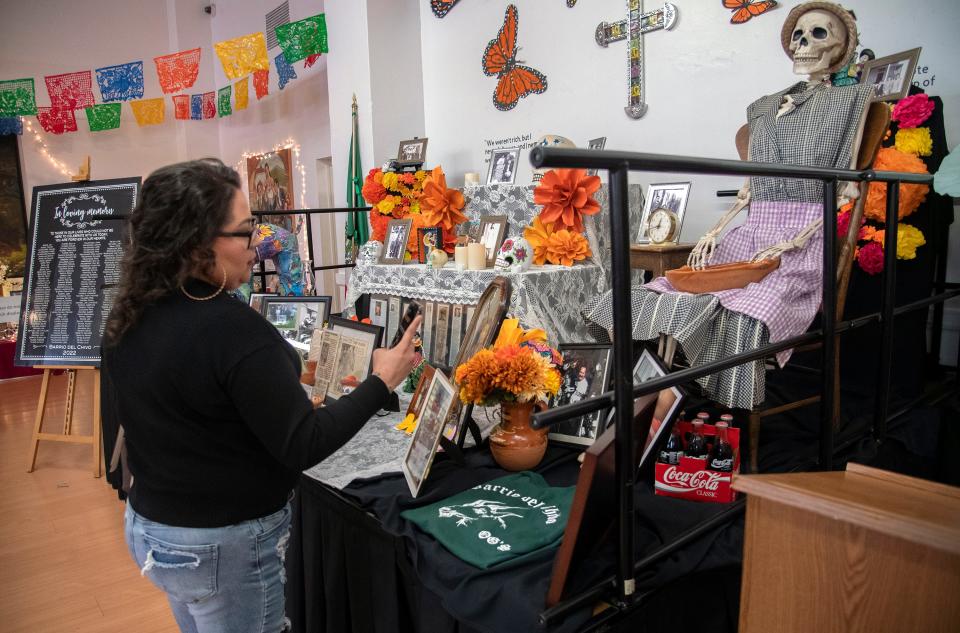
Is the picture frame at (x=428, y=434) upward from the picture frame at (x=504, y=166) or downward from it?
downward

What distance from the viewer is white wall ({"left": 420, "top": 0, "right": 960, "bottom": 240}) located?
294 centimetres

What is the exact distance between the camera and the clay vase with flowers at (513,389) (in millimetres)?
1741

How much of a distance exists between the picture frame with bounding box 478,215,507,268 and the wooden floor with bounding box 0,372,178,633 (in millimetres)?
2112

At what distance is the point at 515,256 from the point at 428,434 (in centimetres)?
127

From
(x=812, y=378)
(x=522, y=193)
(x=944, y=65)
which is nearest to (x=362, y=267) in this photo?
(x=522, y=193)

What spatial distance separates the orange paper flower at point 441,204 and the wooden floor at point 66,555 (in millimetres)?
2230

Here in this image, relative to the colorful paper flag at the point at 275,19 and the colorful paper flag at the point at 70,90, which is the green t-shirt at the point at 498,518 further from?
the colorful paper flag at the point at 70,90

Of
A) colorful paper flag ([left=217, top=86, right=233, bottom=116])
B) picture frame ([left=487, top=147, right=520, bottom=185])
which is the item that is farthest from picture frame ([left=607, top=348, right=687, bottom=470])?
colorful paper flag ([left=217, top=86, right=233, bottom=116])

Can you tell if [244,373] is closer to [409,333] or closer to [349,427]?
[349,427]

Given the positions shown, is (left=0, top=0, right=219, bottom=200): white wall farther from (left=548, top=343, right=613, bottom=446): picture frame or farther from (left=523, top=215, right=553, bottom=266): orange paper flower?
(left=548, top=343, right=613, bottom=446): picture frame

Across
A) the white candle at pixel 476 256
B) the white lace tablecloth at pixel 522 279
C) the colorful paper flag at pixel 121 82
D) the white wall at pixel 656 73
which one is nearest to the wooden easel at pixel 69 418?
the white lace tablecloth at pixel 522 279

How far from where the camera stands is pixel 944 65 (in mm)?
2783

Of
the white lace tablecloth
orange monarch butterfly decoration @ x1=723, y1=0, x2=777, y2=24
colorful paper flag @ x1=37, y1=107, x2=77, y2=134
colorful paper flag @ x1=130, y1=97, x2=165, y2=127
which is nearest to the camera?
the white lace tablecloth

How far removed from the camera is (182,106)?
879 centimetres
